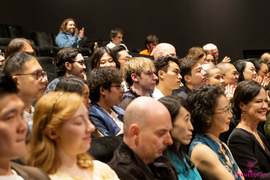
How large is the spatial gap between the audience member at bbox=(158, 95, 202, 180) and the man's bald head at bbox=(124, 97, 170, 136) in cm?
28

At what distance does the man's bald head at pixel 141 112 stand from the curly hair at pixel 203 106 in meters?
0.68

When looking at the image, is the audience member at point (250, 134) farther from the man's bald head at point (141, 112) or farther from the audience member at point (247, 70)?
the audience member at point (247, 70)

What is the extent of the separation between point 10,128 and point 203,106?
1383 millimetres

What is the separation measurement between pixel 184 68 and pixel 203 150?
5.04 ft

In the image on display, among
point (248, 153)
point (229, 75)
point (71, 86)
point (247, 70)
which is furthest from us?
point (247, 70)

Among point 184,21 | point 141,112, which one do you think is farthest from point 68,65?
point 184,21

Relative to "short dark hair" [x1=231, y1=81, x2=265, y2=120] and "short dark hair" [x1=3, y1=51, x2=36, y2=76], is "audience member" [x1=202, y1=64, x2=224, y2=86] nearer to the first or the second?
"short dark hair" [x1=231, y1=81, x2=265, y2=120]

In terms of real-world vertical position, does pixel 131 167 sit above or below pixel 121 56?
below

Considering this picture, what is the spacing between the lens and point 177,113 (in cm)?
159

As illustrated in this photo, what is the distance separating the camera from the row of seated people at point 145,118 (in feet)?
3.31

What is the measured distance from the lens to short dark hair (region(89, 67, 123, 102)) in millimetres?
2037

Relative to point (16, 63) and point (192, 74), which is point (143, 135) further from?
point (192, 74)

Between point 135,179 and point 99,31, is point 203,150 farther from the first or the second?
point 99,31

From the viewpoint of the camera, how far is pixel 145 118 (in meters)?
1.28
